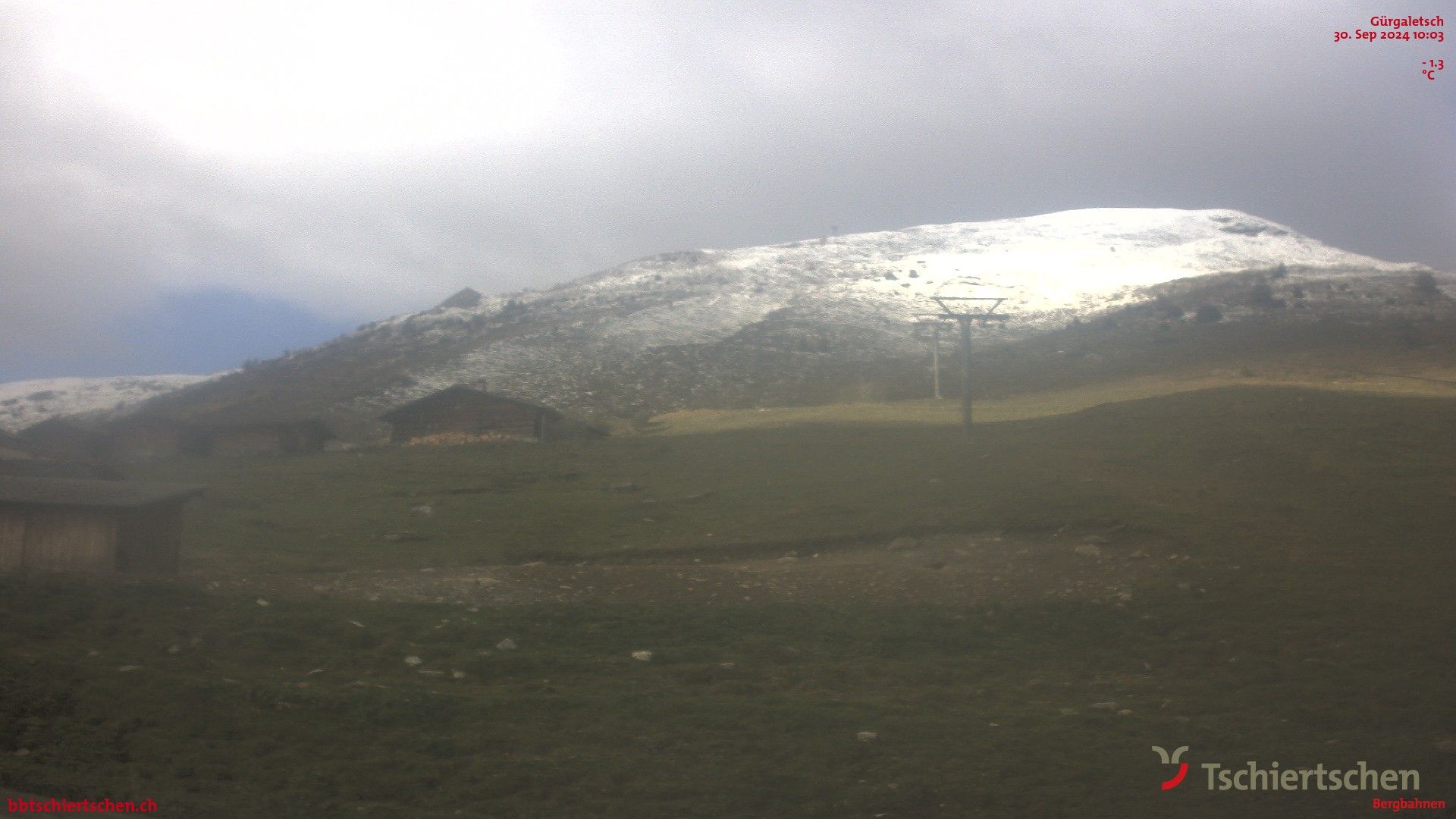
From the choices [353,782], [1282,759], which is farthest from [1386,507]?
[353,782]

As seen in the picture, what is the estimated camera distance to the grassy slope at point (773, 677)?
13117 mm

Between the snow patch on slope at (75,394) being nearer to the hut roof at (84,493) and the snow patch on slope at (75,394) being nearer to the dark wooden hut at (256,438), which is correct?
the dark wooden hut at (256,438)

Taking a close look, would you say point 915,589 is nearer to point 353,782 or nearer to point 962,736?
point 962,736

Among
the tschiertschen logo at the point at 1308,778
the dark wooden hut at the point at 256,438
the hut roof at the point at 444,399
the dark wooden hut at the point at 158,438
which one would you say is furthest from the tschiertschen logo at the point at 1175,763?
the dark wooden hut at the point at 158,438

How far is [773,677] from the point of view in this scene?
18734mm

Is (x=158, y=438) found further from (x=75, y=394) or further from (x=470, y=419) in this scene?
(x=75, y=394)

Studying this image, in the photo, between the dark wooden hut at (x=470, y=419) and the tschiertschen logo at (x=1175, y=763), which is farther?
the dark wooden hut at (x=470, y=419)

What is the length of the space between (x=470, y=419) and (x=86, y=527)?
143ft

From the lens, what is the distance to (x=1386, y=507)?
3100 centimetres

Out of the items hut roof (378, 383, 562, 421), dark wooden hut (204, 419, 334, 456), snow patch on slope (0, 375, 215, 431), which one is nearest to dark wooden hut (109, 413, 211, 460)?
dark wooden hut (204, 419, 334, 456)

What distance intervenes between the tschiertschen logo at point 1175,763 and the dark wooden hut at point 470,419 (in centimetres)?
5299

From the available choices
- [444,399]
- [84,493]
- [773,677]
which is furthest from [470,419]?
[773,677]

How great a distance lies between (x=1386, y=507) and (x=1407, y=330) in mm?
69576

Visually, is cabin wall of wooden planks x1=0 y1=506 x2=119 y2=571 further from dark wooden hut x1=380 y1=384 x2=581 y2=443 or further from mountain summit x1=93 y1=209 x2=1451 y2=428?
mountain summit x1=93 y1=209 x2=1451 y2=428
